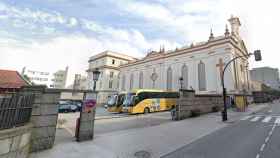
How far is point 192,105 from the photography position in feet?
60.6

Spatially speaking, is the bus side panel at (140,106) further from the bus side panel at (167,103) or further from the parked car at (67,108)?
the parked car at (67,108)

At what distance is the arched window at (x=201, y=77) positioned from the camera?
35.1 meters

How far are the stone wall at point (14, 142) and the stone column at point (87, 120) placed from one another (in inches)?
106

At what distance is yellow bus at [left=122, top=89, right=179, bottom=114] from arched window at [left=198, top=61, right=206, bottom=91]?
13722 mm

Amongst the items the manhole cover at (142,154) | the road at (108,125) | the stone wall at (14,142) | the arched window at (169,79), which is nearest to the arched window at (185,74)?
the arched window at (169,79)

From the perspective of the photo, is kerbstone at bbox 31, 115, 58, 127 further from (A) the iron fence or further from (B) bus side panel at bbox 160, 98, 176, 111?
(B) bus side panel at bbox 160, 98, 176, 111

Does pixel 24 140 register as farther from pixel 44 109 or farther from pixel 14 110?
pixel 44 109

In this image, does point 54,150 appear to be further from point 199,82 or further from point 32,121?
point 199,82

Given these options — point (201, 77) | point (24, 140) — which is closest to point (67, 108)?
point (24, 140)

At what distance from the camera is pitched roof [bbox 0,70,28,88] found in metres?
20.2

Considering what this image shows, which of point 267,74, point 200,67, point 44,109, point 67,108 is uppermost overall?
point 267,74

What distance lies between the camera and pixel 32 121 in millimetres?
6230

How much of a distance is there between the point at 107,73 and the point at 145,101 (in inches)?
1500

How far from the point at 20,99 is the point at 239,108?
27.9 metres
